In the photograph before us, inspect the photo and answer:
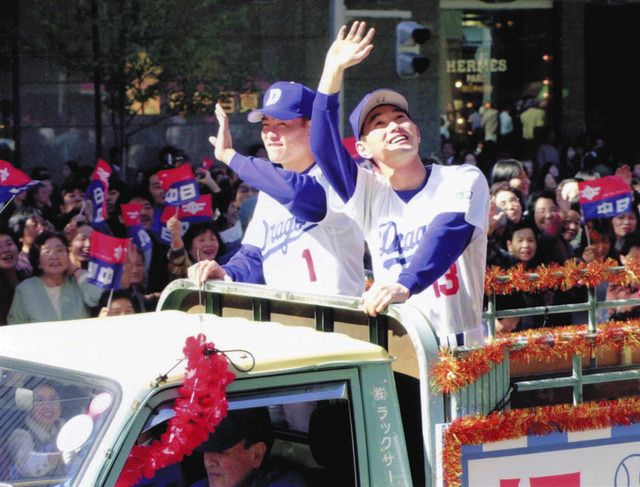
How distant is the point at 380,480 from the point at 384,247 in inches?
50.3

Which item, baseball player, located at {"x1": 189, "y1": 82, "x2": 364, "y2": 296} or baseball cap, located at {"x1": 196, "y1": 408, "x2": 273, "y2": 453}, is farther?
baseball player, located at {"x1": 189, "y1": 82, "x2": 364, "y2": 296}

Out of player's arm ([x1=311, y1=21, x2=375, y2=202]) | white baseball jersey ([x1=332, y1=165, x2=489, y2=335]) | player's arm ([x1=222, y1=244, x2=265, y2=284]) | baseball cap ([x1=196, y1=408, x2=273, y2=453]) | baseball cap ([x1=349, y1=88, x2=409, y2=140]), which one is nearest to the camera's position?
baseball cap ([x1=196, y1=408, x2=273, y2=453])

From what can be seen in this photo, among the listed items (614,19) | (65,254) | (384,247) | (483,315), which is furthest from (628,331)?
(614,19)

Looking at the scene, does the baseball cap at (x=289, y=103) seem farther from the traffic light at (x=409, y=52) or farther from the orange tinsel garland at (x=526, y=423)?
the traffic light at (x=409, y=52)

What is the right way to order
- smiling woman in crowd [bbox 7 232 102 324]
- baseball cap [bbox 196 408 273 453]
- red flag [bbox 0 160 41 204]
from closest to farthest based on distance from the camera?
baseball cap [bbox 196 408 273 453] < smiling woman in crowd [bbox 7 232 102 324] < red flag [bbox 0 160 41 204]

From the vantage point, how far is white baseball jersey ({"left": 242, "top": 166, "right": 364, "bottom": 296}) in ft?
17.4

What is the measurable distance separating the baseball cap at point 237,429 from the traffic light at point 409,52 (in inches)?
401

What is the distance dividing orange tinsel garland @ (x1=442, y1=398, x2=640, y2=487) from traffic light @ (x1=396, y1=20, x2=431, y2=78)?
31.9 ft

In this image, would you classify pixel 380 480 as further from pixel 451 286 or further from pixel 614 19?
pixel 614 19

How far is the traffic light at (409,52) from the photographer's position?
1366 cm

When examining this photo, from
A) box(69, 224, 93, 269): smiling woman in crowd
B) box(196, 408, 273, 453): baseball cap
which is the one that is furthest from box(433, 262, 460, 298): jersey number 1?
box(69, 224, 93, 269): smiling woman in crowd

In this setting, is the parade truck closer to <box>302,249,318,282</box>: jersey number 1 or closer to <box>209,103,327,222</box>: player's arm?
<box>209,103,327,222</box>: player's arm

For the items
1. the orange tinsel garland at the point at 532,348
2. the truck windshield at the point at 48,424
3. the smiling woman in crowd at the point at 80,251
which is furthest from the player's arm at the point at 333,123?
the smiling woman in crowd at the point at 80,251

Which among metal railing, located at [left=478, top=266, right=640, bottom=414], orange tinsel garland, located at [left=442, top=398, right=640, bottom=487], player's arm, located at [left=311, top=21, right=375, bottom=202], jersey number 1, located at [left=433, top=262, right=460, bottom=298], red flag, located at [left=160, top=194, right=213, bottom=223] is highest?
player's arm, located at [left=311, top=21, right=375, bottom=202]
